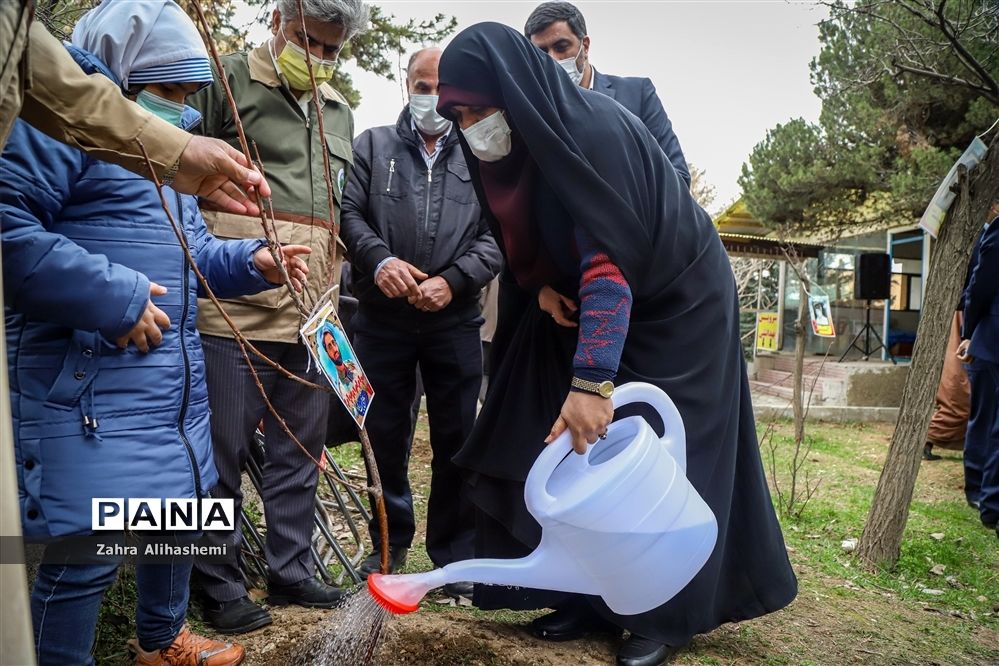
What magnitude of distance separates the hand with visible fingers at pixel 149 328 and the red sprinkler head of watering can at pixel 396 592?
2.37 feet

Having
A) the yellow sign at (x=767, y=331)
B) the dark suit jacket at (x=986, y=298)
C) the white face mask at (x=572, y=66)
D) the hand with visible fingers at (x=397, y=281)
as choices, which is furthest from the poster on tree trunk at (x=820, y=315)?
the yellow sign at (x=767, y=331)

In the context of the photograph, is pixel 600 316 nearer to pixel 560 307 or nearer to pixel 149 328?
pixel 560 307

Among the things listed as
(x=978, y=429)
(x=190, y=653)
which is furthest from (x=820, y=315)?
(x=190, y=653)

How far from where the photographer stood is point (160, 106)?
6.17 ft

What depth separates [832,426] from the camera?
9.56 m

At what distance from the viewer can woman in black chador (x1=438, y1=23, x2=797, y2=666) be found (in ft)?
6.58

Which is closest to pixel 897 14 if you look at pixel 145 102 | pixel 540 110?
pixel 540 110

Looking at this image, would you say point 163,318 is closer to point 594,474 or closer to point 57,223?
point 57,223

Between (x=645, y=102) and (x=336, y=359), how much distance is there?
194 centimetres

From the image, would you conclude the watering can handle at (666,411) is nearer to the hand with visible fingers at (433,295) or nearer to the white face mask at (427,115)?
the hand with visible fingers at (433,295)

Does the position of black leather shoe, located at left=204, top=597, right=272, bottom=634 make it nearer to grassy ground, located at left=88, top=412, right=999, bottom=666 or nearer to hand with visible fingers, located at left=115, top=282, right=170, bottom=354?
grassy ground, located at left=88, top=412, right=999, bottom=666

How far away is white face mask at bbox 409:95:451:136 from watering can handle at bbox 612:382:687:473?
1524 millimetres

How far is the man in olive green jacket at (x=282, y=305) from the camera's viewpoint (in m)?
2.51

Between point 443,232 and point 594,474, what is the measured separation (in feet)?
4.71
